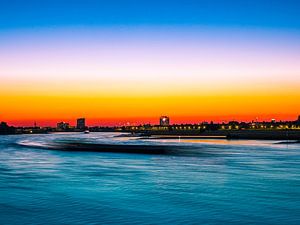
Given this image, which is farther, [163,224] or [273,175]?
[273,175]

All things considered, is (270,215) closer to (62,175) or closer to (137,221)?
(137,221)

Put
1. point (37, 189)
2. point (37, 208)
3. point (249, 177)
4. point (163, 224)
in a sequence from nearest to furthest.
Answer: point (163, 224) → point (37, 208) → point (37, 189) → point (249, 177)

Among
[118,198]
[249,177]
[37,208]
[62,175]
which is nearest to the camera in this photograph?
[37,208]

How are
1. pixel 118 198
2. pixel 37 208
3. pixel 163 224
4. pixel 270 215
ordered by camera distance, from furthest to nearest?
pixel 118 198 → pixel 37 208 → pixel 270 215 → pixel 163 224

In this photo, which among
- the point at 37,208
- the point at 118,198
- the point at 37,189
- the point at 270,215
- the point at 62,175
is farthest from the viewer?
the point at 62,175

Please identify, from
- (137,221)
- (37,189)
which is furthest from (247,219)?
(37,189)

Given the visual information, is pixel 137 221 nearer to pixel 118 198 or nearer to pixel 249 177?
pixel 118 198

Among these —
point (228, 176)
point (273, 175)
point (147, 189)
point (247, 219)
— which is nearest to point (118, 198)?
point (147, 189)

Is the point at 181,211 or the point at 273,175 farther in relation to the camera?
the point at 273,175

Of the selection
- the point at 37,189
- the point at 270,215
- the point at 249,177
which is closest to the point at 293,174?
the point at 249,177
